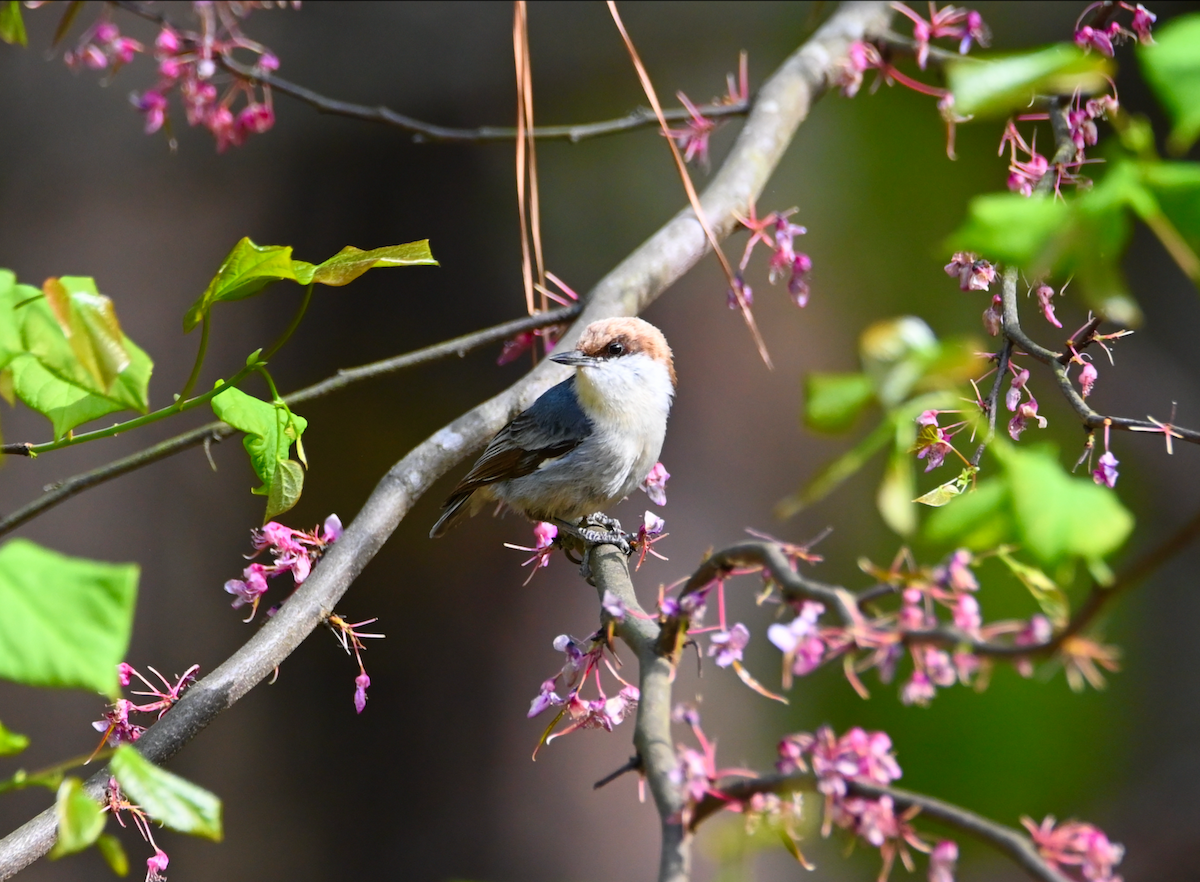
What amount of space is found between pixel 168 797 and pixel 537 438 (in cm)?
157

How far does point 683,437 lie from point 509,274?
2.56 ft

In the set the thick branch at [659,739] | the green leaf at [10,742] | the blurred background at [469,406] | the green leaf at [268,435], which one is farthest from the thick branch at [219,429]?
the blurred background at [469,406]

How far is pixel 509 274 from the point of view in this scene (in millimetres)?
3119

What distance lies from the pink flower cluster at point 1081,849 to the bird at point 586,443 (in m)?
1.45

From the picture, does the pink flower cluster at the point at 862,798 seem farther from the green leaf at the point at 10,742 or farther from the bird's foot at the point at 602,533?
the bird's foot at the point at 602,533

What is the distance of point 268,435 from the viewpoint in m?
1.01

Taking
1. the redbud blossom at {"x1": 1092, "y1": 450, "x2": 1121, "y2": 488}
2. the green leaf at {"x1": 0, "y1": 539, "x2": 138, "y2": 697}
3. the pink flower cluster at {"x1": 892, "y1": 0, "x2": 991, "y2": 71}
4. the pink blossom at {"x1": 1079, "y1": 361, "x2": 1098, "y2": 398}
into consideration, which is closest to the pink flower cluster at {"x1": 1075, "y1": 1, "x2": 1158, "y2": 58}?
the pink flower cluster at {"x1": 892, "y1": 0, "x2": 991, "y2": 71}

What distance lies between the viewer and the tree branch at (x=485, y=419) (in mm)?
1019

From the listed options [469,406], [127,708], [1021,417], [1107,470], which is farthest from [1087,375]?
[469,406]

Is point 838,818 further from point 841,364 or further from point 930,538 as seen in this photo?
point 841,364

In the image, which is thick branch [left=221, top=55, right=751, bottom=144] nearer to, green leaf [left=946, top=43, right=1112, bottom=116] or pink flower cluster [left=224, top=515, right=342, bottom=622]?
pink flower cluster [left=224, top=515, right=342, bottom=622]

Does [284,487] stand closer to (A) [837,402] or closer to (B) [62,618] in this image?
(B) [62,618]

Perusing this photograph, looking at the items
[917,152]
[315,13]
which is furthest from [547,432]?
[917,152]

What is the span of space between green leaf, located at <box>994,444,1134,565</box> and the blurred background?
231 cm
